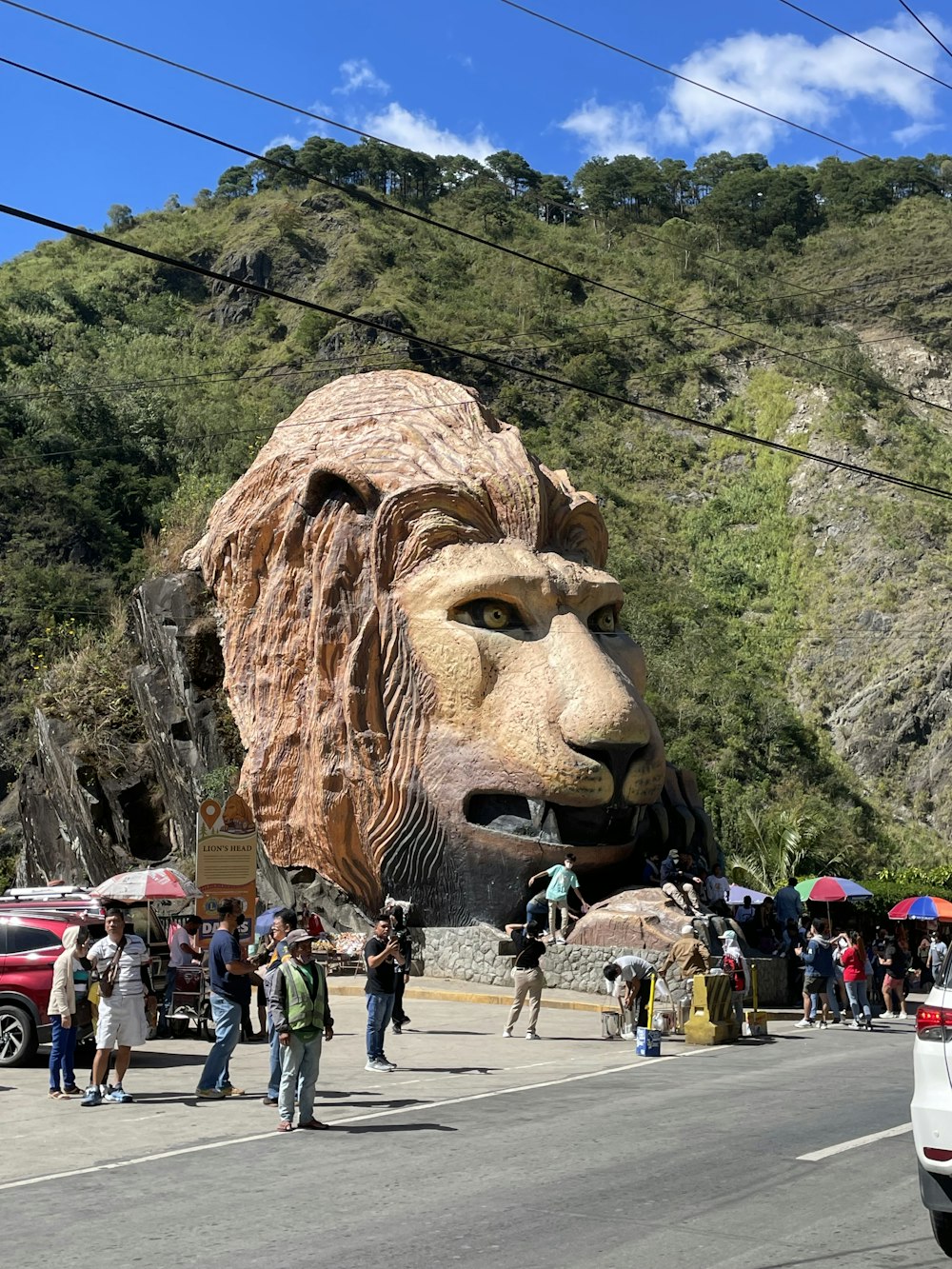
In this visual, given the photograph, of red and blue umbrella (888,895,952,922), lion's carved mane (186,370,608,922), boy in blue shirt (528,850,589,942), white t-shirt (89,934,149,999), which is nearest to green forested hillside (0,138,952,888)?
lion's carved mane (186,370,608,922)

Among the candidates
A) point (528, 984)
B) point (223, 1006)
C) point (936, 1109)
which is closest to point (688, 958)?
point (528, 984)

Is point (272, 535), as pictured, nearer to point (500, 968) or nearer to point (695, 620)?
point (500, 968)

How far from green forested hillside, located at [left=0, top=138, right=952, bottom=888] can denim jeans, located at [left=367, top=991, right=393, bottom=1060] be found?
14.6 m

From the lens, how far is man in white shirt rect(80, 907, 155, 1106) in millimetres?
11672

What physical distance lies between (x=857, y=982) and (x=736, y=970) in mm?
2189

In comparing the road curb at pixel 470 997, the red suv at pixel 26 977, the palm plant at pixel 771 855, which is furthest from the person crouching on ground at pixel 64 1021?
the palm plant at pixel 771 855

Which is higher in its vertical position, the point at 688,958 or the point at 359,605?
the point at 359,605

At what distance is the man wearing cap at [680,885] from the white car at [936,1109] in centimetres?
1248

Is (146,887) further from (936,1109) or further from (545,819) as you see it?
(936,1109)

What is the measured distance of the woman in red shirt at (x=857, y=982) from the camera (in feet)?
60.3

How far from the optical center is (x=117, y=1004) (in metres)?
11.7

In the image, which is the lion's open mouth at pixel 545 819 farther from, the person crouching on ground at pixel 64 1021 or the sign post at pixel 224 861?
the person crouching on ground at pixel 64 1021

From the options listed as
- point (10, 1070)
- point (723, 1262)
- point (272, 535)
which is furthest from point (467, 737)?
point (723, 1262)

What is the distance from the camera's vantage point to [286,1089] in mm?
10539
